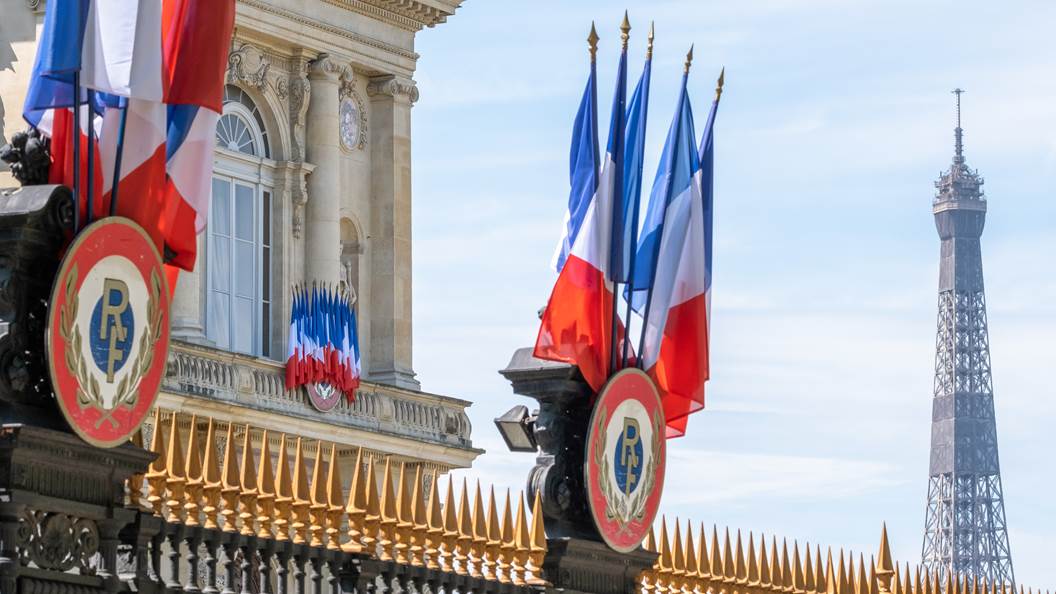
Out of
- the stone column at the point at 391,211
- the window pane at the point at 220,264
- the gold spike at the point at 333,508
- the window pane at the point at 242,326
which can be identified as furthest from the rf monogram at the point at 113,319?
the stone column at the point at 391,211

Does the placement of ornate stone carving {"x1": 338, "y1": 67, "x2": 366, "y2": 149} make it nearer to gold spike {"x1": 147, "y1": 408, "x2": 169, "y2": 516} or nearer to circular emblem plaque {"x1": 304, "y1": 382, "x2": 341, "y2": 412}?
circular emblem plaque {"x1": 304, "y1": 382, "x2": 341, "y2": 412}

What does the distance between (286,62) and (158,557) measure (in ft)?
120

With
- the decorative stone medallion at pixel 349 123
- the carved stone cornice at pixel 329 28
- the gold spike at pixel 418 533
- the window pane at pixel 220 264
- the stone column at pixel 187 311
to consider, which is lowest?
the gold spike at pixel 418 533

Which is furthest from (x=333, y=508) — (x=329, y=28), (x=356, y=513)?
(x=329, y=28)

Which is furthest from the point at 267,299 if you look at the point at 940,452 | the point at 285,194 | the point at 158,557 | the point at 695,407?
the point at 940,452

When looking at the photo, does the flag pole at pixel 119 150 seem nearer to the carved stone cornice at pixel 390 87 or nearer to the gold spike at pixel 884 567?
the gold spike at pixel 884 567

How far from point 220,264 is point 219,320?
99cm

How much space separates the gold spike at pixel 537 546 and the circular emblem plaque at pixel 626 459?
13.7 inches

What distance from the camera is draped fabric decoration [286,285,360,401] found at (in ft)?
152

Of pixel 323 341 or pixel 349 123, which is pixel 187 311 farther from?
pixel 349 123

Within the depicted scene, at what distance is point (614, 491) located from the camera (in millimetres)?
16297

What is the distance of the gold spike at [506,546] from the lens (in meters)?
15.6

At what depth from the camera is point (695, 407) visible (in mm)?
17188

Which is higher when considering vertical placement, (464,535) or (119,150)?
(119,150)
